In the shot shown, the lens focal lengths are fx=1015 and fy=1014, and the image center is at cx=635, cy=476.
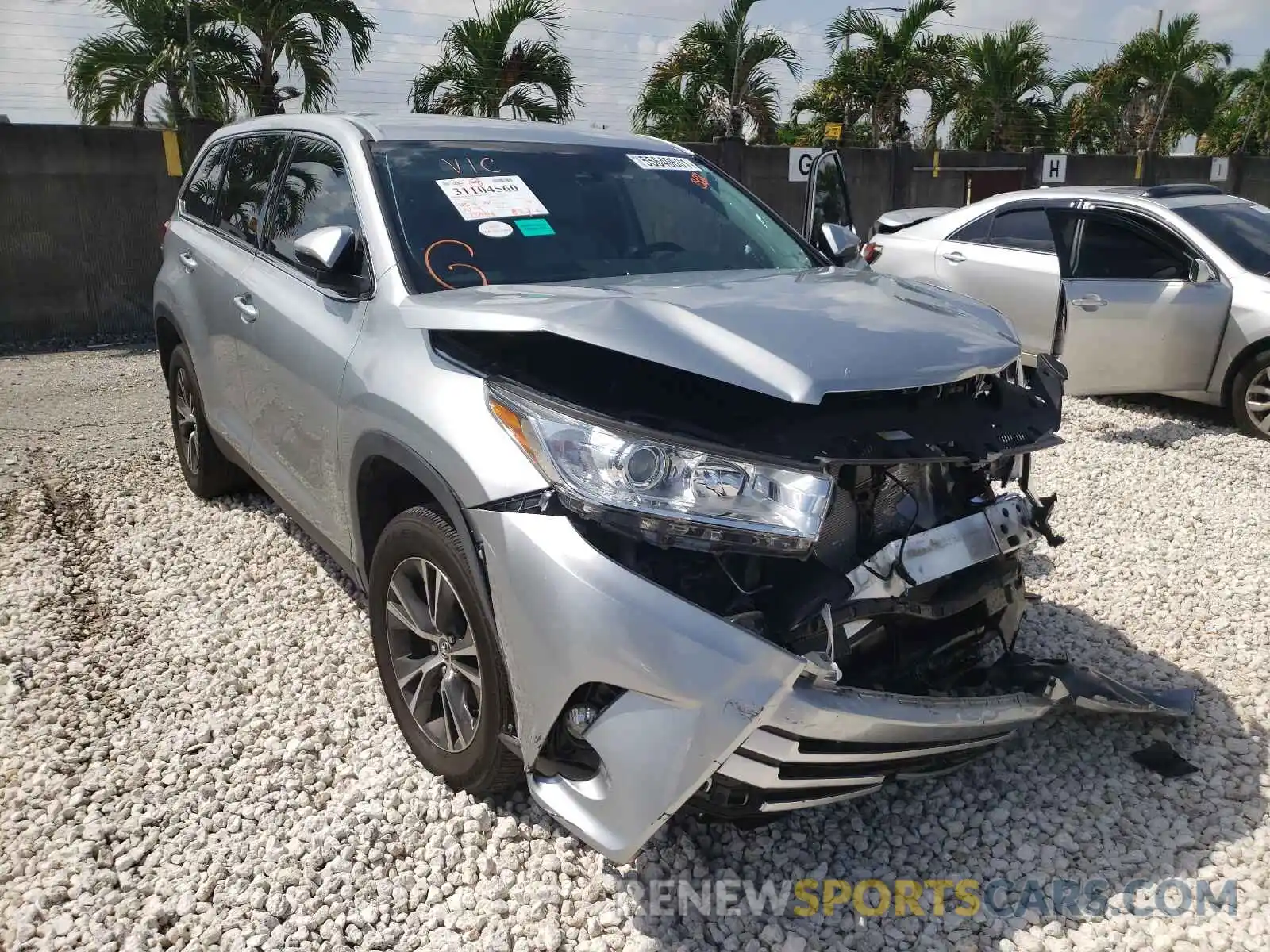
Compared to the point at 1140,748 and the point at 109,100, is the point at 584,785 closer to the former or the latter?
the point at 1140,748

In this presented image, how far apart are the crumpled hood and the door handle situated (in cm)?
125

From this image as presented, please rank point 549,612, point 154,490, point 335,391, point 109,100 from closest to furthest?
point 549,612, point 335,391, point 154,490, point 109,100

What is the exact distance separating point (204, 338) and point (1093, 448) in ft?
16.9

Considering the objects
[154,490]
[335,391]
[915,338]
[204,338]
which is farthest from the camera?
[154,490]

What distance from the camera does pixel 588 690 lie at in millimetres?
2232

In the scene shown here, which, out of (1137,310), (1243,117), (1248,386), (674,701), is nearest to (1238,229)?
(1137,310)

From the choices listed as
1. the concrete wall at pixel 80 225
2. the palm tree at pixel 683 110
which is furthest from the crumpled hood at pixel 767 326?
the palm tree at pixel 683 110

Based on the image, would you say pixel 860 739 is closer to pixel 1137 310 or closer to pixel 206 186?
pixel 206 186

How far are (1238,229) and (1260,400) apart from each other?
1.28 metres

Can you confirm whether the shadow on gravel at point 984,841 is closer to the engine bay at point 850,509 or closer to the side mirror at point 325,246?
the engine bay at point 850,509

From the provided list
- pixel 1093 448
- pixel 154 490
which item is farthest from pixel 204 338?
pixel 1093 448

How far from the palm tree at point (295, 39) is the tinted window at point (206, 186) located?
7094mm

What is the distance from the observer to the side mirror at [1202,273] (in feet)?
21.5

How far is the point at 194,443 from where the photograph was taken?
5.21 m
